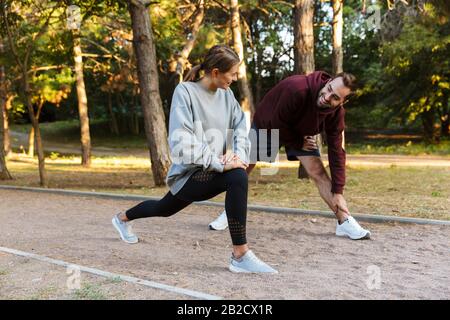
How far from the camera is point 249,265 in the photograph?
4.20 metres

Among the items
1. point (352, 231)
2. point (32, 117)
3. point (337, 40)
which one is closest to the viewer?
point (352, 231)

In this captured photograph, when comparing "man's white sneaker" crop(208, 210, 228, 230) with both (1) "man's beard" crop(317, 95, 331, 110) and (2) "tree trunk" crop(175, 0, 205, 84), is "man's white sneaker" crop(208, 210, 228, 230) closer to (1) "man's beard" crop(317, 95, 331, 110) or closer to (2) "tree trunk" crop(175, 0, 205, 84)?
(1) "man's beard" crop(317, 95, 331, 110)

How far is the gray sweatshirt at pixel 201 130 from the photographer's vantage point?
13.4 ft

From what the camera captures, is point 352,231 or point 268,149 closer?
point 352,231

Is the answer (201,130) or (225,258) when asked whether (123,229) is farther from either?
(201,130)

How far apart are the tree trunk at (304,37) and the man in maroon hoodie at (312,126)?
539 centimetres

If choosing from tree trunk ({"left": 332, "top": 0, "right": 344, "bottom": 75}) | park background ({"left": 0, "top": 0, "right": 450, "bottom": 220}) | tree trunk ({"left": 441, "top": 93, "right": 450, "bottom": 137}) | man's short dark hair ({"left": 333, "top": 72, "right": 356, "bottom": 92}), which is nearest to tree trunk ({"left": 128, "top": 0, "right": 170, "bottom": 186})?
park background ({"left": 0, "top": 0, "right": 450, "bottom": 220})

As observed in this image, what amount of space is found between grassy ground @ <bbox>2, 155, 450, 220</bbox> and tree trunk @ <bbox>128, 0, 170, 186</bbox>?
2.09 feet

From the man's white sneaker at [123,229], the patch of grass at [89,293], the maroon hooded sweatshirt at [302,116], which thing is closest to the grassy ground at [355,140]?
the maroon hooded sweatshirt at [302,116]

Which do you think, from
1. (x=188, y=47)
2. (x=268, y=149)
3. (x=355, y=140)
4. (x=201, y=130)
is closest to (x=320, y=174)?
(x=268, y=149)

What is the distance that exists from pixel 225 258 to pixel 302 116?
5.06ft
